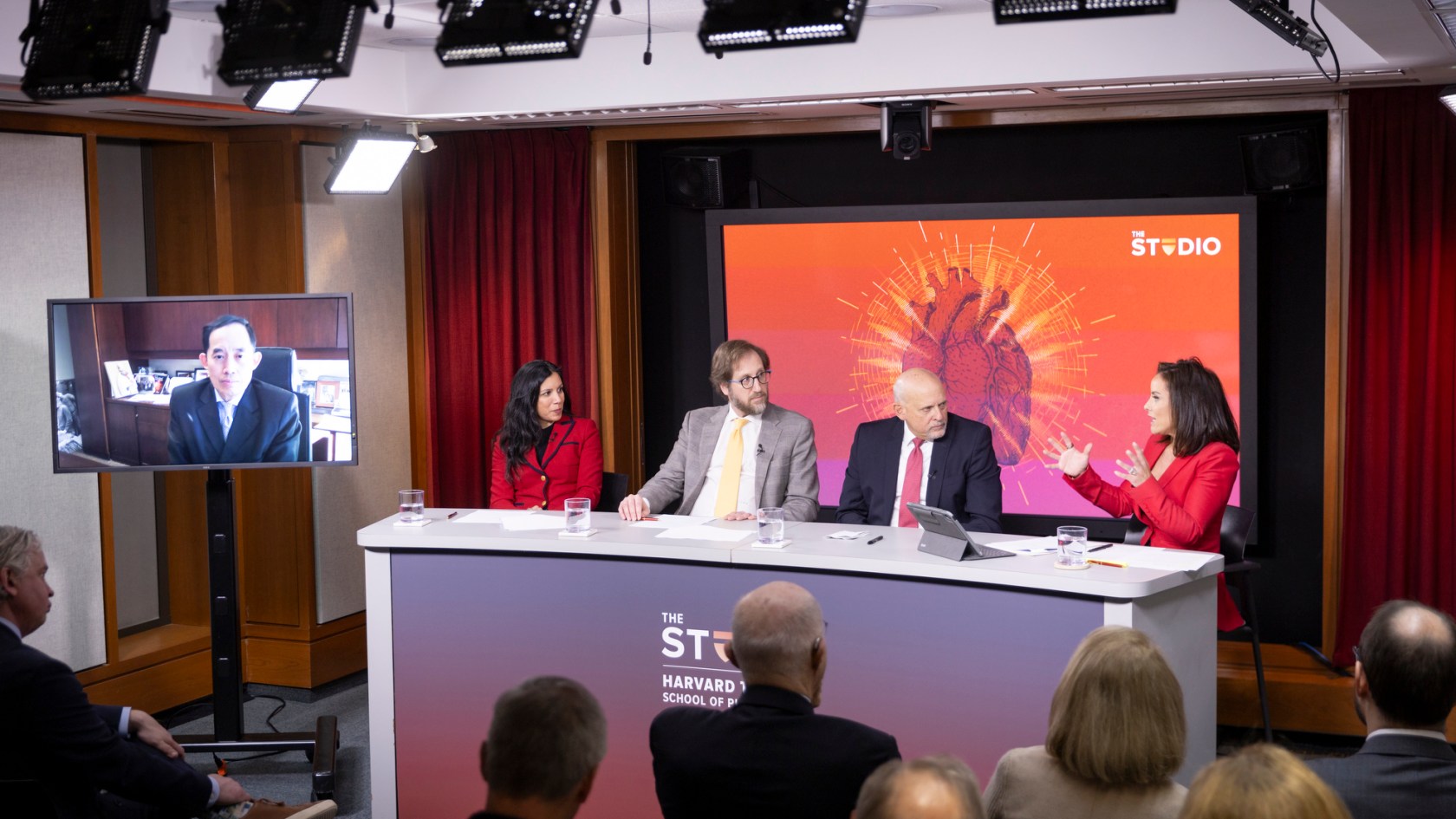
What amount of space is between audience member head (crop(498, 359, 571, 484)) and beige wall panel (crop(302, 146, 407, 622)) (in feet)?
2.99

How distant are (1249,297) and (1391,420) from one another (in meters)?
0.73

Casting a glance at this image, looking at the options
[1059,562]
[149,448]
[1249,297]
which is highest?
[1249,297]

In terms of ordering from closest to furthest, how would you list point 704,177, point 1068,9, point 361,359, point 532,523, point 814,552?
1. point 1068,9
2. point 814,552
3. point 532,523
4. point 361,359
5. point 704,177

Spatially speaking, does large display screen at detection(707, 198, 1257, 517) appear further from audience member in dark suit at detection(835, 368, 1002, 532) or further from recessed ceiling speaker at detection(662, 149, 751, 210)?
audience member in dark suit at detection(835, 368, 1002, 532)

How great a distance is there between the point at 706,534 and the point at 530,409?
1.53m

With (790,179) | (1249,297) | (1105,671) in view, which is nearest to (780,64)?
(790,179)

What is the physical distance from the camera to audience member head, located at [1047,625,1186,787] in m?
2.10

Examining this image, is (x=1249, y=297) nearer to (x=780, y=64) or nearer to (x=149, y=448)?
(x=780, y=64)

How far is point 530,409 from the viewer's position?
17.4ft

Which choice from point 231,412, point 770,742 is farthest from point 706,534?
point 231,412

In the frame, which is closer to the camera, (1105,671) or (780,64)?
(1105,671)

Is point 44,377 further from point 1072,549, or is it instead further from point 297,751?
point 1072,549

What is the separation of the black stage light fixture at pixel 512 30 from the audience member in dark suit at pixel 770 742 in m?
1.43

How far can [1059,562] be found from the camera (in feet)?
11.4
